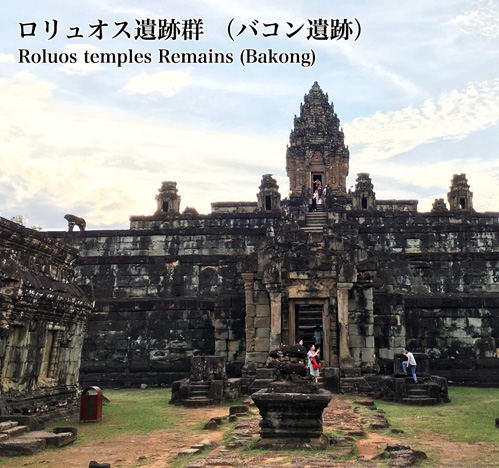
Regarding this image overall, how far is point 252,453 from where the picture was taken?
782cm

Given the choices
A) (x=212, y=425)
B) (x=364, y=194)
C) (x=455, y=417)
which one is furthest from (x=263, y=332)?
(x=364, y=194)

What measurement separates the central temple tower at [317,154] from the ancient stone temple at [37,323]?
2872 centimetres

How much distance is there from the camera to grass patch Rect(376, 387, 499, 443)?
10.1 m

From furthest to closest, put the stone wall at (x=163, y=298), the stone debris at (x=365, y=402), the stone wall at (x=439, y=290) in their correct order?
1. the stone wall at (x=163, y=298)
2. the stone wall at (x=439, y=290)
3. the stone debris at (x=365, y=402)

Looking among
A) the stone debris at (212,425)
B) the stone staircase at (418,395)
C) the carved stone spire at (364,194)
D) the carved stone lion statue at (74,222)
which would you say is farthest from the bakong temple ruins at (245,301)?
the carved stone spire at (364,194)

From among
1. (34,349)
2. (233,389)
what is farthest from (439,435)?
(34,349)

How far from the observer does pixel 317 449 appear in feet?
26.2

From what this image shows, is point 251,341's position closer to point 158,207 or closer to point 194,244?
point 194,244

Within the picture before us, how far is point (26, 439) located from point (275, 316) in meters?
9.51

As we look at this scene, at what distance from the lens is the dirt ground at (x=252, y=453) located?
7.32 meters

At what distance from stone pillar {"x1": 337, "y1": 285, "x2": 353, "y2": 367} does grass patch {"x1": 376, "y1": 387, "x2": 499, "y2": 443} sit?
6.97ft

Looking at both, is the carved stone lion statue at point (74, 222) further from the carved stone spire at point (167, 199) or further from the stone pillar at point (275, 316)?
the stone pillar at point (275, 316)

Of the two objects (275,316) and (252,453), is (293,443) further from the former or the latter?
(275,316)

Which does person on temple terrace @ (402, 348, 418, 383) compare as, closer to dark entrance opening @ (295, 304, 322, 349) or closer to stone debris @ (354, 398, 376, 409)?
stone debris @ (354, 398, 376, 409)
